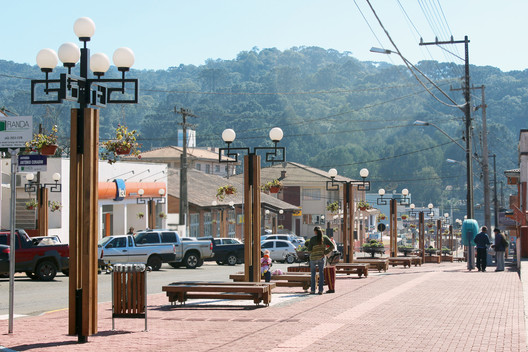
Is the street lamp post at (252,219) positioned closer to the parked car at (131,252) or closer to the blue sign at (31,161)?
the blue sign at (31,161)

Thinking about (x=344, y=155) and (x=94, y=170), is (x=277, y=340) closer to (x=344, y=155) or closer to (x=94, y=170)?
(x=94, y=170)

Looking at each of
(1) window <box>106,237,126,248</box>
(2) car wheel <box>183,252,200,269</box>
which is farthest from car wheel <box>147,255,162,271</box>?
(2) car wheel <box>183,252,200,269</box>

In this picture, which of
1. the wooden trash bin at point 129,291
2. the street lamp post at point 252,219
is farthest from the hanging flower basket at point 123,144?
the wooden trash bin at point 129,291

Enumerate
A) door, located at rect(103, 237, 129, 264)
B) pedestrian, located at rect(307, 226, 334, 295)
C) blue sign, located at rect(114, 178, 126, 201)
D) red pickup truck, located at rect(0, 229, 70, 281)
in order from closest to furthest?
pedestrian, located at rect(307, 226, 334, 295), red pickup truck, located at rect(0, 229, 70, 281), door, located at rect(103, 237, 129, 264), blue sign, located at rect(114, 178, 126, 201)

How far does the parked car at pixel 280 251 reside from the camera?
45156 mm

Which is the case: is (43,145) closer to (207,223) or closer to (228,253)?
(228,253)

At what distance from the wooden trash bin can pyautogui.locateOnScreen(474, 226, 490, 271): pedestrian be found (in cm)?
1835

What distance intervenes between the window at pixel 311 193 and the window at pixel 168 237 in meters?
53.7

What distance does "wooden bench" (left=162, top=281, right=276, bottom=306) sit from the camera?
49.6 ft

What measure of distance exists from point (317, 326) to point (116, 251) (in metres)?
21.1

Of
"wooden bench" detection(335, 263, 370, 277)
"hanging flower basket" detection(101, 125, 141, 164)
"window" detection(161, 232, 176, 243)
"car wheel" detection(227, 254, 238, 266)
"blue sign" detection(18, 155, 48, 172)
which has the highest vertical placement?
"hanging flower basket" detection(101, 125, 141, 164)

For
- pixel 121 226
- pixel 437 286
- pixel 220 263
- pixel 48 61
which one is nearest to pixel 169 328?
pixel 48 61

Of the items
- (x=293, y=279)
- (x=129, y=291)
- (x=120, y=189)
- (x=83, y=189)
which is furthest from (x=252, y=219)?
(x=120, y=189)

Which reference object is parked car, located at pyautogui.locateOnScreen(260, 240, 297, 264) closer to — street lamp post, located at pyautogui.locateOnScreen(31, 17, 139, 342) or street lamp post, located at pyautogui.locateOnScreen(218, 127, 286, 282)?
street lamp post, located at pyautogui.locateOnScreen(218, 127, 286, 282)
